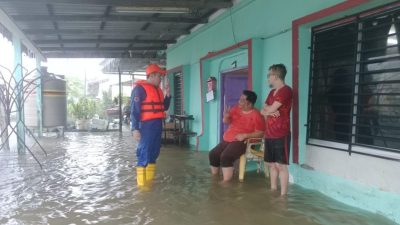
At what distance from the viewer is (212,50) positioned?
312 inches

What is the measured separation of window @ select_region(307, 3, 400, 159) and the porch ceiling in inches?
110

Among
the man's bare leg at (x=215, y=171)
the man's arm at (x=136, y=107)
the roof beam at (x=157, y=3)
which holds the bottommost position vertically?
the man's bare leg at (x=215, y=171)

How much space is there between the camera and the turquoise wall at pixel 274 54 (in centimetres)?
389

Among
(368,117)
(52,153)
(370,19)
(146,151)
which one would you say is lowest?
(52,153)

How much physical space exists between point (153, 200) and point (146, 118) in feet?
3.94

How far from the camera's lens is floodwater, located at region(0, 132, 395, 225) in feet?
12.0

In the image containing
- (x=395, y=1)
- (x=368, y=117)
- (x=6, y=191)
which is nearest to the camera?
(x=395, y=1)

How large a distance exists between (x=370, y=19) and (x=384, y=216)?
1.99m

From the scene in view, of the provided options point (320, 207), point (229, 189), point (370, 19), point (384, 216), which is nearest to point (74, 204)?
point (229, 189)

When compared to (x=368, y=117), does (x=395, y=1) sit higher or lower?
higher

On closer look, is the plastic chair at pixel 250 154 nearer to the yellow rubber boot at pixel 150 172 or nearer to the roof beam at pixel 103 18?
the yellow rubber boot at pixel 150 172

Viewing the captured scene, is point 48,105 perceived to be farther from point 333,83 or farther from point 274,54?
point 333,83

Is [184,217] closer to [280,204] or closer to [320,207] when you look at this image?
[280,204]

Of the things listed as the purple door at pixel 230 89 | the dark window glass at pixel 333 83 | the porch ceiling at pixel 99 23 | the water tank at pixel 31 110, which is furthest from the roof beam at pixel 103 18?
the water tank at pixel 31 110
